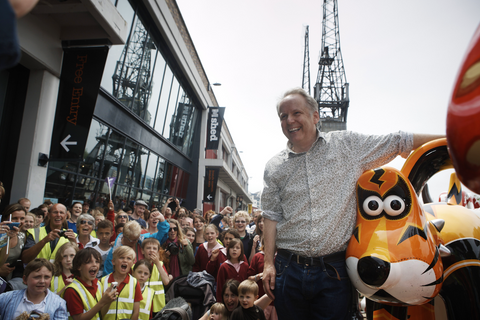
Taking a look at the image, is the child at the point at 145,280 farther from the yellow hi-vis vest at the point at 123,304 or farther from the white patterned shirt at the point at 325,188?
the white patterned shirt at the point at 325,188

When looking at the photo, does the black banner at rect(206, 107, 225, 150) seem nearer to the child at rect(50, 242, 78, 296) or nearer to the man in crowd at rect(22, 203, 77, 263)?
the man in crowd at rect(22, 203, 77, 263)

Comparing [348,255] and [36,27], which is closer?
[348,255]

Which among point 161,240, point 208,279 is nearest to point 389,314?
point 208,279

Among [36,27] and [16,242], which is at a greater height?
[36,27]

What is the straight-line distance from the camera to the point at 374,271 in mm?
1657

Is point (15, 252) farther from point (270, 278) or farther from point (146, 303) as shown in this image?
point (270, 278)

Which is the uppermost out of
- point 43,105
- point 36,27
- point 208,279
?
point 36,27

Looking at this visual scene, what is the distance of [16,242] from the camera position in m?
3.89

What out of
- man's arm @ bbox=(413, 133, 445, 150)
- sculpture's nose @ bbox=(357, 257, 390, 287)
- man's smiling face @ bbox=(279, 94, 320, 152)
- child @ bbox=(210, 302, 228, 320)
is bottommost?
child @ bbox=(210, 302, 228, 320)

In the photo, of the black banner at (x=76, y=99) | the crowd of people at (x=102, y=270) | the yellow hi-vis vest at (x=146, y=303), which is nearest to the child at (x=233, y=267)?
the crowd of people at (x=102, y=270)

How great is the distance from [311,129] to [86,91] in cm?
582

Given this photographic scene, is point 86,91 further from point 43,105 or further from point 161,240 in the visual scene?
point 161,240

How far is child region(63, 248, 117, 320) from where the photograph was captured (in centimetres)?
319

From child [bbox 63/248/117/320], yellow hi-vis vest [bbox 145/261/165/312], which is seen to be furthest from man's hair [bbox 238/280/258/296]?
child [bbox 63/248/117/320]
